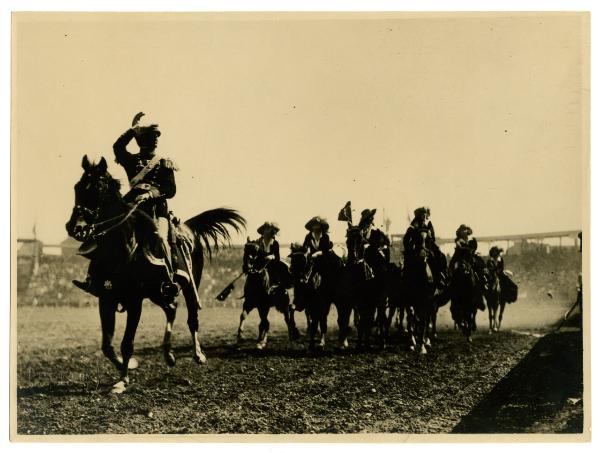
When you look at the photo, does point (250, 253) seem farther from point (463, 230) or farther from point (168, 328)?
point (463, 230)

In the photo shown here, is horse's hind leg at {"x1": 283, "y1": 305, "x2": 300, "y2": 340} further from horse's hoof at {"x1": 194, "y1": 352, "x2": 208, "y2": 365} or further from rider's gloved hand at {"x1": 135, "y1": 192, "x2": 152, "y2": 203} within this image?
rider's gloved hand at {"x1": 135, "y1": 192, "x2": 152, "y2": 203}

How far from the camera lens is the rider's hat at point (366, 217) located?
343 inches

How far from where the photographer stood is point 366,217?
8.77 meters

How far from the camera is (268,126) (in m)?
8.80

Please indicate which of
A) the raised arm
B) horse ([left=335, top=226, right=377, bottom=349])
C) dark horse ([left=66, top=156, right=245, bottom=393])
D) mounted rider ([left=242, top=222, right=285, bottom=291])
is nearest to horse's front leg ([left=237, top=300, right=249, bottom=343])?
mounted rider ([left=242, top=222, right=285, bottom=291])

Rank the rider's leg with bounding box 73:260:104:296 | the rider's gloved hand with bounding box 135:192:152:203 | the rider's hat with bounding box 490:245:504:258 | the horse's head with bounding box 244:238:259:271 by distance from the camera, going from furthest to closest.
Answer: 1. the rider's hat with bounding box 490:245:504:258
2. the horse's head with bounding box 244:238:259:271
3. the rider's gloved hand with bounding box 135:192:152:203
4. the rider's leg with bounding box 73:260:104:296

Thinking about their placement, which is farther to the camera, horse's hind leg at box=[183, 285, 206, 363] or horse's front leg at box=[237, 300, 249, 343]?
horse's front leg at box=[237, 300, 249, 343]

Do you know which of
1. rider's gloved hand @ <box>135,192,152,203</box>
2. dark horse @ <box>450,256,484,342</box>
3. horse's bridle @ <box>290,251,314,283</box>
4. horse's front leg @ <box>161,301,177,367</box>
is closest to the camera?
rider's gloved hand @ <box>135,192,152,203</box>

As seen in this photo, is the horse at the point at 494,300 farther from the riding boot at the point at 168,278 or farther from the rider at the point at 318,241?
the riding boot at the point at 168,278

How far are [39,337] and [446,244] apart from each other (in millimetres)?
5098

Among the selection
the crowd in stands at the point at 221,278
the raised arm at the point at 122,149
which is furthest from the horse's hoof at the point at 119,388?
the raised arm at the point at 122,149

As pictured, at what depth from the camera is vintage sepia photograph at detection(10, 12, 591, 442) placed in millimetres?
8078

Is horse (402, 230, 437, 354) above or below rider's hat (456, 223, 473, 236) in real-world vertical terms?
below

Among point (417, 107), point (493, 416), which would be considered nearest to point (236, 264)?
point (417, 107)
